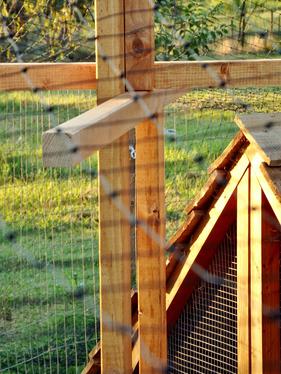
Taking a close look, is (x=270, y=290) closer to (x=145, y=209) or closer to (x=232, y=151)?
(x=232, y=151)

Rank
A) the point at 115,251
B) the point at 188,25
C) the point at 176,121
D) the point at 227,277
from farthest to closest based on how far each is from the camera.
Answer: the point at 188,25 → the point at 176,121 → the point at 227,277 → the point at 115,251

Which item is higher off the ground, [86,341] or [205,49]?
[205,49]

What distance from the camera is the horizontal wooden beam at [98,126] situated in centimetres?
232

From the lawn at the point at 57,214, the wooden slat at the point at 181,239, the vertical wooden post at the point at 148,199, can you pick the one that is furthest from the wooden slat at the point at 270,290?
the lawn at the point at 57,214

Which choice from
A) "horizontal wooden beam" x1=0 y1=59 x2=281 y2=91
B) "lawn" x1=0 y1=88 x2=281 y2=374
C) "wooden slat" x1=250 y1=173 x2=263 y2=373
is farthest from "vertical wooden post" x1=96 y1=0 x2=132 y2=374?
"lawn" x1=0 y1=88 x2=281 y2=374

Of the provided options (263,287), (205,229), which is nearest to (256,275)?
(263,287)

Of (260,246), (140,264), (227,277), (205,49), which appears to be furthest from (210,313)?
(205,49)

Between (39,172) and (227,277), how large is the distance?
4.02 feet

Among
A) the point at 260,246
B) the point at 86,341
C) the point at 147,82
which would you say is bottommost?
the point at 86,341

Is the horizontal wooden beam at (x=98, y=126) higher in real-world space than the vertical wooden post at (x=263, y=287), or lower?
higher

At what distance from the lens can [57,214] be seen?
4.88 meters

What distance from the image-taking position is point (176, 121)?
15.8ft

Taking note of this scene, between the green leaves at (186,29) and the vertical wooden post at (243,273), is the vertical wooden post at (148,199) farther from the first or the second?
the green leaves at (186,29)

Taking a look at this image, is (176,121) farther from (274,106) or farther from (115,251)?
(115,251)
